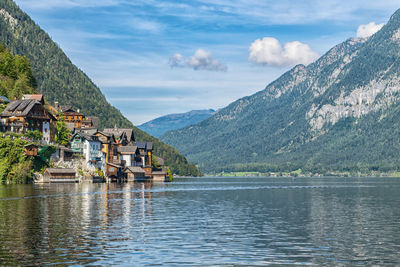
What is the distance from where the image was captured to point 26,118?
17500cm

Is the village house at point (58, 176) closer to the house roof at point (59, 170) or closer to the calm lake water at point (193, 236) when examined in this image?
the house roof at point (59, 170)

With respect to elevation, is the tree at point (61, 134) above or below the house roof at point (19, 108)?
below

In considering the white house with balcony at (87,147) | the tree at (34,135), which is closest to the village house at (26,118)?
the tree at (34,135)

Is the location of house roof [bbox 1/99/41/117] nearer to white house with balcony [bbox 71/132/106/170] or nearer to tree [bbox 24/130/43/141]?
tree [bbox 24/130/43/141]

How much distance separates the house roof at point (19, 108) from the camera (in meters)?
173

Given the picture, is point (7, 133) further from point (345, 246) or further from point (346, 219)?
point (345, 246)

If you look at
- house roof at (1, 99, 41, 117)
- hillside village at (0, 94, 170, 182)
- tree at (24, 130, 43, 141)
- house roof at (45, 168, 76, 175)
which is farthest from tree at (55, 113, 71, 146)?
house roof at (1, 99, 41, 117)

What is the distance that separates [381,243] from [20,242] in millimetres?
28837

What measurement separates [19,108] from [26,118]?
376cm

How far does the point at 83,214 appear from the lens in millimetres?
67750

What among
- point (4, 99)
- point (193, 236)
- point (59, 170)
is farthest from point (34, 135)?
point (193, 236)

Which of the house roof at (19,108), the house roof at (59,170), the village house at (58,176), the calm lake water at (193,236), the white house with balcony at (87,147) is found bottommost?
the calm lake water at (193,236)

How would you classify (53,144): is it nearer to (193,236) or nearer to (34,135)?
(34,135)

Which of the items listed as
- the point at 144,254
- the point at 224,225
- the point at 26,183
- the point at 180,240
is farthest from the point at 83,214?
the point at 26,183
